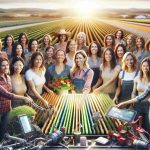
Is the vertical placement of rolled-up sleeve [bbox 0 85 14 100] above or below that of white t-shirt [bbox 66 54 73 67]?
below

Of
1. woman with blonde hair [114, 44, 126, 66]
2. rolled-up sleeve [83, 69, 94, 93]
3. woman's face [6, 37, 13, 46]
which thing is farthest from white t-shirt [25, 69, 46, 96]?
woman with blonde hair [114, 44, 126, 66]

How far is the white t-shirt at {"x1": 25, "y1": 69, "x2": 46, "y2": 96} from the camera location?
518 centimetres

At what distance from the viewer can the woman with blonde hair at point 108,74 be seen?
5.13 m

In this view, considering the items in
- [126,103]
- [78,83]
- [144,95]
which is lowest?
[126,103]

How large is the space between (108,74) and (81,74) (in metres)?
0.36

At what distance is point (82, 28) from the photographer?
5.20 metres

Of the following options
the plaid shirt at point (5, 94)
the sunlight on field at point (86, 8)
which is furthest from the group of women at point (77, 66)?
the sunlight on field at point (86, 8)

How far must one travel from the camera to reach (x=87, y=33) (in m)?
5.16

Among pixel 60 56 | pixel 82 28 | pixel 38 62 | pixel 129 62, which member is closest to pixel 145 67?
pixel 129 62

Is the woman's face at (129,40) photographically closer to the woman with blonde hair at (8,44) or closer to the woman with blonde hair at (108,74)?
the woman with blonde hair at (108,74)

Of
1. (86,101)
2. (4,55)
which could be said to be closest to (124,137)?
(86,101)

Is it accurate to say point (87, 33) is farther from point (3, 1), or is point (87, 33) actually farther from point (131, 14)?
point (3, 1)

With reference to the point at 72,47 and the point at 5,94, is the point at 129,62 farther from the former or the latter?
the point at 5,94

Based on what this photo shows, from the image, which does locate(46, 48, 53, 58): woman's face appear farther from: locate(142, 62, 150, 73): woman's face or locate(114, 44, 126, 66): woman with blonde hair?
locate(142, 62, 150, 73): woman's face
